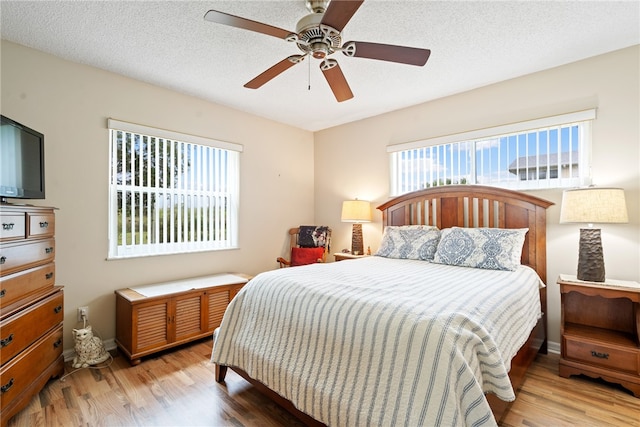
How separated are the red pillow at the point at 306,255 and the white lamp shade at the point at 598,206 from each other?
104 inches

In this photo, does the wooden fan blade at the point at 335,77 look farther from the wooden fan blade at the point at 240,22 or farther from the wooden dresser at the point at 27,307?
the wooden dresser at the point at 27,307

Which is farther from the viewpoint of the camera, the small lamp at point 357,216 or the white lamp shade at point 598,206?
the small lamp at point 357,216

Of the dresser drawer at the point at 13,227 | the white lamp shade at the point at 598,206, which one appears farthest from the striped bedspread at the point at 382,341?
the dresser drawer at the point at 13,227

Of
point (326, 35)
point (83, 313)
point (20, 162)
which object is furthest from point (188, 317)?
point (326, 35)

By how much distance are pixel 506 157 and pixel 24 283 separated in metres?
4.09

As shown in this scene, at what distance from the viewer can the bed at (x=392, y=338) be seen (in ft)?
4.21

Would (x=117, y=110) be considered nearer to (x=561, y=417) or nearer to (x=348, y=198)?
(x=348, y=198)

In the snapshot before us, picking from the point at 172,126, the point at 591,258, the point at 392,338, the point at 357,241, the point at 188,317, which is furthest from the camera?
the point at 357,241

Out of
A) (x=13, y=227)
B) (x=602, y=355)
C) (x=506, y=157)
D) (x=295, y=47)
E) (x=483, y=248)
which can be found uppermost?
(x=295, y=47)

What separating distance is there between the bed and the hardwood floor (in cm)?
15

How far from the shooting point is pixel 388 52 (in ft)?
6.18

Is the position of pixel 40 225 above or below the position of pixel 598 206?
below

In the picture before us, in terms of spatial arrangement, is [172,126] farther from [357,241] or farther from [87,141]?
[357,241]

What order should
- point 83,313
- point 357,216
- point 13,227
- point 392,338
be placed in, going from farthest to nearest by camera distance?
point 357,216
point 83,313
point 13,227
point 392,338
